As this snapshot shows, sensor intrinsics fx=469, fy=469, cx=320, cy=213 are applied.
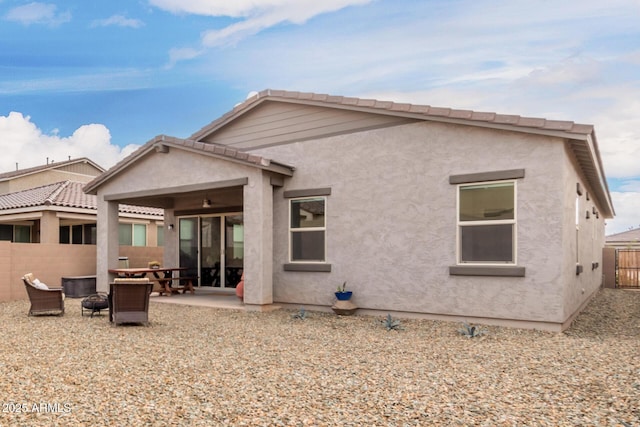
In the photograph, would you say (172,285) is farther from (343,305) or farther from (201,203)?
(343,305)

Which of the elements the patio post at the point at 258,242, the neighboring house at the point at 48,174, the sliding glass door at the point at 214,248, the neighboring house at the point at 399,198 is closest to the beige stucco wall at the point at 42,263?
the sliding glass door at the point at 214,248

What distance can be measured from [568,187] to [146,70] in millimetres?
18478

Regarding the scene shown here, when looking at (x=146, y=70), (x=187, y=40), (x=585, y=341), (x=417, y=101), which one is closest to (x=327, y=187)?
(x=417, y=101)

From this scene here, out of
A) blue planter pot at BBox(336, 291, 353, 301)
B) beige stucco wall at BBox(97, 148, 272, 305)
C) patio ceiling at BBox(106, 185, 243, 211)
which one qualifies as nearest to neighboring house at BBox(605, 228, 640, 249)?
patio ceiling at BBox(106, 185, 243, 211)

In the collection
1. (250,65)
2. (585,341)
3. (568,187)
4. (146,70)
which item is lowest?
(585,341)

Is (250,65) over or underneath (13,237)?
over

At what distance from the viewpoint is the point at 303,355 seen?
6.77 m

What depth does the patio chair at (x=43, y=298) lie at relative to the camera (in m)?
10.6

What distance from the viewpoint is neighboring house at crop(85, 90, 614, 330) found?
8859 millimetres

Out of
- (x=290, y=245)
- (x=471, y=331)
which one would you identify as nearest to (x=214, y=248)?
(x=290, y=245)

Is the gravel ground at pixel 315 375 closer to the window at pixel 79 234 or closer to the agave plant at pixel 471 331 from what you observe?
the agave plant at pixel 471 331

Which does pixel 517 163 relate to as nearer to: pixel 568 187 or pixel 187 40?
pixel 568 187

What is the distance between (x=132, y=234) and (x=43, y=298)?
1119cm

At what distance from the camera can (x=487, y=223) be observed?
30.6 feet
